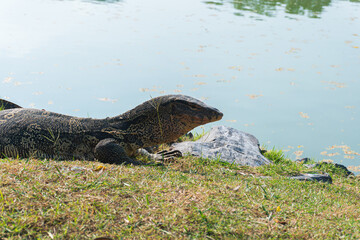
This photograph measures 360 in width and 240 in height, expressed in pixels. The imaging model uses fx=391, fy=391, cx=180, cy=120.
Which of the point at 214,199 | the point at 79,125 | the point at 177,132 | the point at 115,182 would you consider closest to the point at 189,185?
the point at 214,199

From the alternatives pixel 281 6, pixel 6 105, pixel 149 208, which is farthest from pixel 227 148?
pixel 281 6

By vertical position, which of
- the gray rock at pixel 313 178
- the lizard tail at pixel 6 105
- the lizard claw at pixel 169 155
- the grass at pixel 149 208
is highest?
the grass at pixel 149 208

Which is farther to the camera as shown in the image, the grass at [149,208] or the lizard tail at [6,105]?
the lizard tail at [6,105]

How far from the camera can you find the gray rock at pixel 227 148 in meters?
5.84

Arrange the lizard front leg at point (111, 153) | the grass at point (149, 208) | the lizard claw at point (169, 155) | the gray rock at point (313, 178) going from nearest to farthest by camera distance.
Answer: the grass at point (149, 208) → the lizard front leg at point (111, 153) → the lizard claw at point (169, 155) → the gray rock at point (313, 178)

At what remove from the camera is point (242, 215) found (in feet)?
10.1

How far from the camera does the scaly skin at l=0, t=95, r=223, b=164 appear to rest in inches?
189

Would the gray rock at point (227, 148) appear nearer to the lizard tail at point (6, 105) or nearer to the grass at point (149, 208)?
the grass at point (149, 208)

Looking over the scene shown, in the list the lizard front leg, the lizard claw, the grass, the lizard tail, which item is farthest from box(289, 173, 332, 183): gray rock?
the lizard tail

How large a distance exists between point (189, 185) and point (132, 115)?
171cm

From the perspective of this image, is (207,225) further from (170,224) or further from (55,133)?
(55,133)

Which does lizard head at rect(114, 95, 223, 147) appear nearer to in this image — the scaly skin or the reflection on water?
the scaly skin

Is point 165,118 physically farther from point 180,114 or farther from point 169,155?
point 169,155

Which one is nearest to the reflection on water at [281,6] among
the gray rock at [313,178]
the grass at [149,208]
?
the gray rock at [313,178]
